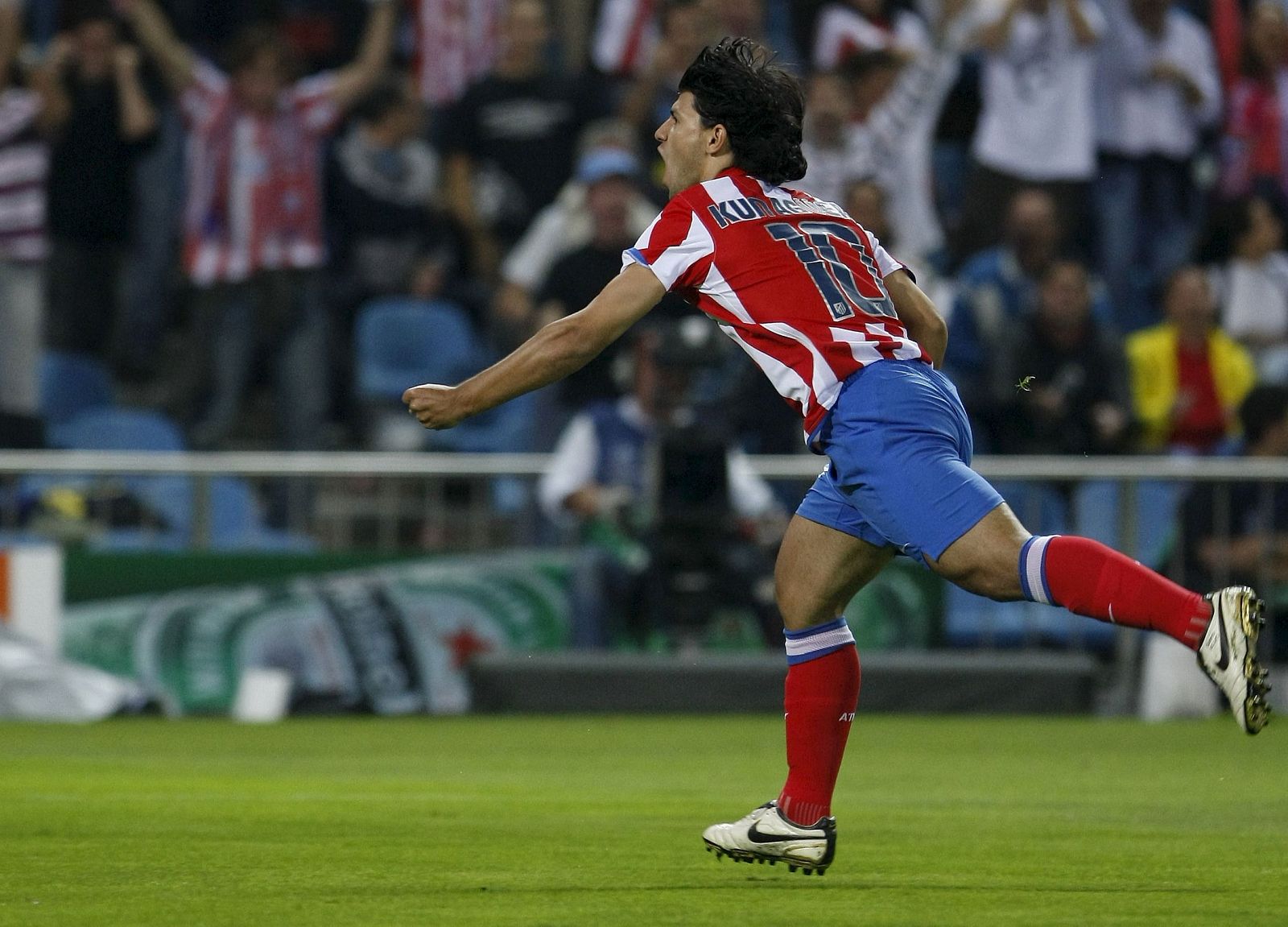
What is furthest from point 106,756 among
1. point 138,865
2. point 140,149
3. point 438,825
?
point 140,149

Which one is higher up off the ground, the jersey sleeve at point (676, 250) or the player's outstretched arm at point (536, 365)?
the jersey sleeve at point (676, 250)

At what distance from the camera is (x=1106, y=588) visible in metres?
5.19

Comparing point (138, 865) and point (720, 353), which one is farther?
point (720, 353)

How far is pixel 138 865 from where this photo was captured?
5.81 m

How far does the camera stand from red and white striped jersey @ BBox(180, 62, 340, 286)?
1466 centimetres

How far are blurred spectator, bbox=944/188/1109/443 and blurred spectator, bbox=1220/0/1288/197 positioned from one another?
168 centimetres

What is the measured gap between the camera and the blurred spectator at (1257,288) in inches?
591

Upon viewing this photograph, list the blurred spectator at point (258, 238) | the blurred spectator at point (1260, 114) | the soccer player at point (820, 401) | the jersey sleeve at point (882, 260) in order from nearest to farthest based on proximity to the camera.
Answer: the soccer player at point (820, 401)
the jersey sleeve at point (882, 260)
the blurred spectator at point (258, 238)
the blurred spectator at point (1260, 114)

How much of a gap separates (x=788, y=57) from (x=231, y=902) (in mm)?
11651

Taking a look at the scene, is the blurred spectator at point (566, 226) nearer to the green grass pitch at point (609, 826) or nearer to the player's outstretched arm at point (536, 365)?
the green grass pitch at point (609, 826)

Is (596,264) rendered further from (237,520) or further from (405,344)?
(237,520)

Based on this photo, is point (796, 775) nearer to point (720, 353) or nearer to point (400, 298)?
point (720, 353)

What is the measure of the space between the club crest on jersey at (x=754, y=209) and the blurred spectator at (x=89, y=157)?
973 centimetres

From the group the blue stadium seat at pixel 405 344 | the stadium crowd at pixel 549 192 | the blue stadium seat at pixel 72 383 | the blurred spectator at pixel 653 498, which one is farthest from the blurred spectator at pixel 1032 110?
the blue stadium seat at pixel 72 383
